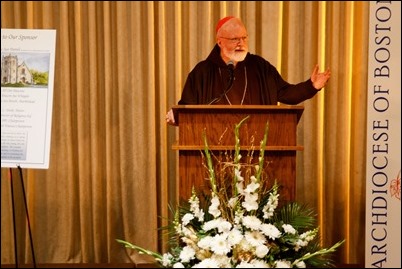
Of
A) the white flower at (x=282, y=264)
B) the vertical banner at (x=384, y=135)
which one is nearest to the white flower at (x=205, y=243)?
the white flower at (x=282, y=264)

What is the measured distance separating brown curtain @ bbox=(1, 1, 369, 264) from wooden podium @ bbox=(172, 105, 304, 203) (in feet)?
5.54

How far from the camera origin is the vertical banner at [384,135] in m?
3.27

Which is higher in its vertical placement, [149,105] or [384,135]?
[149,105]

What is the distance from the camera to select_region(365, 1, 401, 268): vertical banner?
3273 mm

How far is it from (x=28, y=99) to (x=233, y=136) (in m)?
1.45

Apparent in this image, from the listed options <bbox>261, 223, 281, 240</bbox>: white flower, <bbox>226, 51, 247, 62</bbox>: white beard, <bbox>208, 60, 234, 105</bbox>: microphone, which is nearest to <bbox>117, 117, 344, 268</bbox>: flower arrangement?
<bbox>261, 223, 281, 240</bbox>: white flower

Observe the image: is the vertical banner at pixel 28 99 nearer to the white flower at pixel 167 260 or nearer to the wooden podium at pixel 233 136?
the wooden podium at pixel 233 136

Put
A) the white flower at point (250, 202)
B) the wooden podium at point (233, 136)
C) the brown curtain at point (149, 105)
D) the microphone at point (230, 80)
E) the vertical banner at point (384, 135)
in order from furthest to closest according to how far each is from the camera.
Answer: the brown curtain at point (149, 105)
the vertical banner at point (384, 135)
the microphone at point (230, 80)
the wooden podium at point (233, 136)
the white flower at point (250, 202)

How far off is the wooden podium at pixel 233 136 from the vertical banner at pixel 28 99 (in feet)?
3.72

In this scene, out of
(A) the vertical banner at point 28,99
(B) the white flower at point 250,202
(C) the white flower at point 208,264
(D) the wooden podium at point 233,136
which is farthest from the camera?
(A) the vertical banner at point 28,99

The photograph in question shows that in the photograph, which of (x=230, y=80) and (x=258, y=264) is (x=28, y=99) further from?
(x=258, y=264)

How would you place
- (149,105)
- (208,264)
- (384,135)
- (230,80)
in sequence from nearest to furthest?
(208,264), (230,80), (384,135), (149,105)

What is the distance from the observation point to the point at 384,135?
3.30m

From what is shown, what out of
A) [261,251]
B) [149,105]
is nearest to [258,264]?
[261,251]
